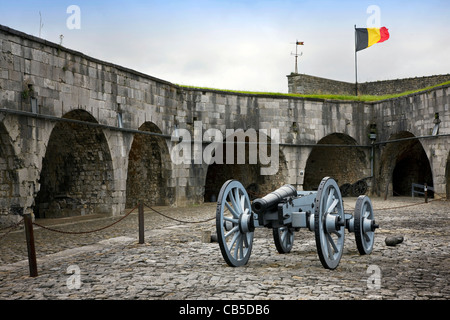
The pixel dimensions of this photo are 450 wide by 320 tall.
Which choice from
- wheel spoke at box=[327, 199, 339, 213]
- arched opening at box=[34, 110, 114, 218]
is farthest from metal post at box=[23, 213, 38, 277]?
arched opening at box=[34, 110, 114, 218]

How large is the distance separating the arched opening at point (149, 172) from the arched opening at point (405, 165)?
9.58 meters

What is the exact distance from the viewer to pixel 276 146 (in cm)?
2005

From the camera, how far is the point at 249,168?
72.3ft

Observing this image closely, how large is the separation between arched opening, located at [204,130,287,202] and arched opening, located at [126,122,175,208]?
3600 mm

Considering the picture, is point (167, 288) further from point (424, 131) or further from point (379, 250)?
point (424, 131)

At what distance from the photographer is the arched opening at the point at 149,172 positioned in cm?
1722

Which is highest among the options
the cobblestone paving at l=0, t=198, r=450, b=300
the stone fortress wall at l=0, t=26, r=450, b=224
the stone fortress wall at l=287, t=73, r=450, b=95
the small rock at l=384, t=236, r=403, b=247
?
the stone fortress wall at l=287, t=73, r=450, b=95

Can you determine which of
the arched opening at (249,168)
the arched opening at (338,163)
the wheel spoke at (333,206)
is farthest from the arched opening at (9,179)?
the arched opening at (338,163)

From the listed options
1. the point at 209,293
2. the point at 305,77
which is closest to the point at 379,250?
the point at 209,293

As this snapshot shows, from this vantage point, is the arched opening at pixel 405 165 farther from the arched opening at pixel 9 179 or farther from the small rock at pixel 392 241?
the arched opening at pixel 9 179

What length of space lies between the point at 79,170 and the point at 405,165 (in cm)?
1695

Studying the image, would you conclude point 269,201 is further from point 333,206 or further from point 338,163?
point 338,163

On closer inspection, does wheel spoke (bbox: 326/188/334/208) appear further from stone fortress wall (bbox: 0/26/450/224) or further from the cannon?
stone fortress wall (bbox: 0/26/450/224)

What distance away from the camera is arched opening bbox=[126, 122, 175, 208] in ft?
56.5
